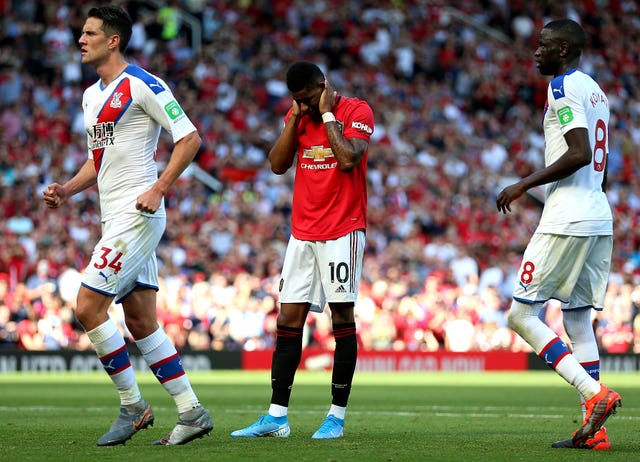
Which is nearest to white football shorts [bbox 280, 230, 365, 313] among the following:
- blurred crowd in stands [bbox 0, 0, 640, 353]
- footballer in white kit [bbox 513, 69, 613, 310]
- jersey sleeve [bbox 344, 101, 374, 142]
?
jersey sleeve [bbox 344, 101, 374, 142]

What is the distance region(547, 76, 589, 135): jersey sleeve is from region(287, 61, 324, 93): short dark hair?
5.38ft

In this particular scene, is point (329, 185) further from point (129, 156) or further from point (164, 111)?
point (129, 156)

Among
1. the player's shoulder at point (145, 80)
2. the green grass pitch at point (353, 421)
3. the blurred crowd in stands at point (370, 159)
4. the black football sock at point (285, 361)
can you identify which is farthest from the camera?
the blurred crowd in stands at point (370, 159)

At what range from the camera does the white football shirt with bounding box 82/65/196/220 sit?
8258 mm

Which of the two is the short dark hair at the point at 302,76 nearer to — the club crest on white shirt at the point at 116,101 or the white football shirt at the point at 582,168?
the club crest on white shirt at the point at 116,101

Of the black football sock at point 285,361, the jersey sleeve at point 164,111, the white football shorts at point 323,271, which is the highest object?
the jersey sleeve at point 164,111

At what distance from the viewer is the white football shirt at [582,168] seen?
26.9 feet

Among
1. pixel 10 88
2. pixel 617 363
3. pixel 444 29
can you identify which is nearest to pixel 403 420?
pixel 617 363

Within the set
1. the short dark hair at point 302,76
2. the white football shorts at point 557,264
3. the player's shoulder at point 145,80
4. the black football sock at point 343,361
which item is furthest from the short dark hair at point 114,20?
the white football shorts at point 557,264

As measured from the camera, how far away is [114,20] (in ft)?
27.6

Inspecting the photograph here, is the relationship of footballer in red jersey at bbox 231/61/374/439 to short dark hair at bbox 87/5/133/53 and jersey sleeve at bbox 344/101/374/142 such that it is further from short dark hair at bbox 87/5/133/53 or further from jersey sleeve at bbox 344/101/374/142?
short dark hair at bbox 87/5/133/53

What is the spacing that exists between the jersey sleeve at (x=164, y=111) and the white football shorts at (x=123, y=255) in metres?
0.61

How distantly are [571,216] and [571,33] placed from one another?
123 centimetres

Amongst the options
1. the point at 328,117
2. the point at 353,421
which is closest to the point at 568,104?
the point at 328,117
